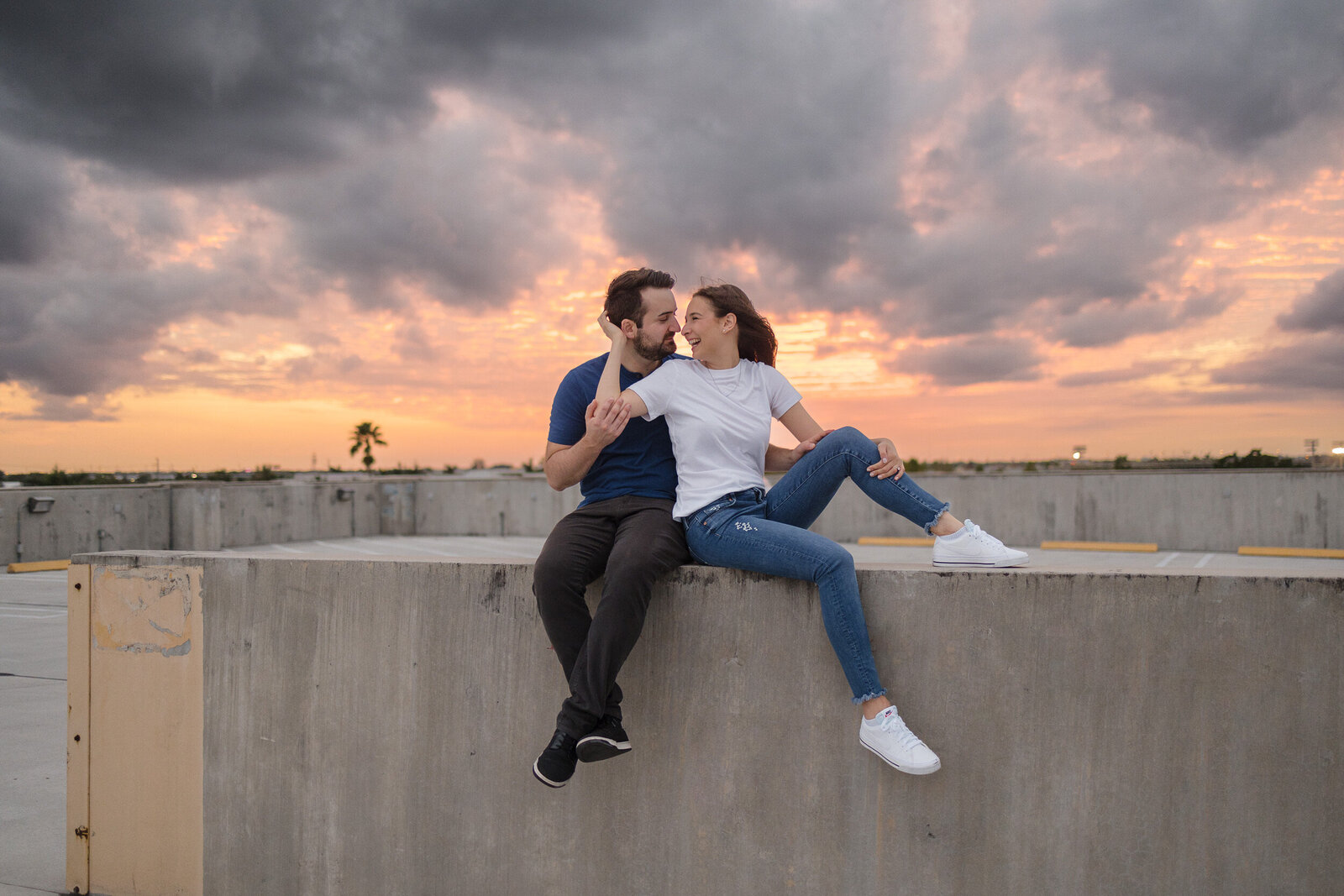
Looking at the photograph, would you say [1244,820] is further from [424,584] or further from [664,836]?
[424,584]

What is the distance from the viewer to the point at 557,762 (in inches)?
97.8

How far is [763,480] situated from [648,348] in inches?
28.0

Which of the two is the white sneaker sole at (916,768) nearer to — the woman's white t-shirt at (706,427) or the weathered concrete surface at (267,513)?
the woman's white t-shirt at (706,427)

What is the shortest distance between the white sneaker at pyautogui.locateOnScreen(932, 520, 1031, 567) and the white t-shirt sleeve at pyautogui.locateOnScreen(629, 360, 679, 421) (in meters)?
1.03

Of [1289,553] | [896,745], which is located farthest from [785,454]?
[1289,553]

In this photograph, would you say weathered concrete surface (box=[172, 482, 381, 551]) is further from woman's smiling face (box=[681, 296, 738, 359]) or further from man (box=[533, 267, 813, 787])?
woman's smiling face (box=[681, 296, 738, 359])

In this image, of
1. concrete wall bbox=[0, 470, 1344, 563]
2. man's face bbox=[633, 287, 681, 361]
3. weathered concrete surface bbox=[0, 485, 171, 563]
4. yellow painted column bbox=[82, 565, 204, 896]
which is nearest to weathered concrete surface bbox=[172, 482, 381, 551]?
concrete wall bbox=[0, 470, 1344, 563]

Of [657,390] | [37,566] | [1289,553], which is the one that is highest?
[657,390]

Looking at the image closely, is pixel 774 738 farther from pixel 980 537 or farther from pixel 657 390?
pixel 657 390

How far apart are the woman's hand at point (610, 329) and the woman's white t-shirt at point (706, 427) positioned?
0.19 metres

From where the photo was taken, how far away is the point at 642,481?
310cm

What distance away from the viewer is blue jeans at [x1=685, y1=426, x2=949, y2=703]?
8.27ft

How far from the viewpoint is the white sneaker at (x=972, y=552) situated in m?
2.70

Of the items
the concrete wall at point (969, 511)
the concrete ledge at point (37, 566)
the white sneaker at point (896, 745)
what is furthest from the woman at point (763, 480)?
the concrete ledge at point (37, 566)
